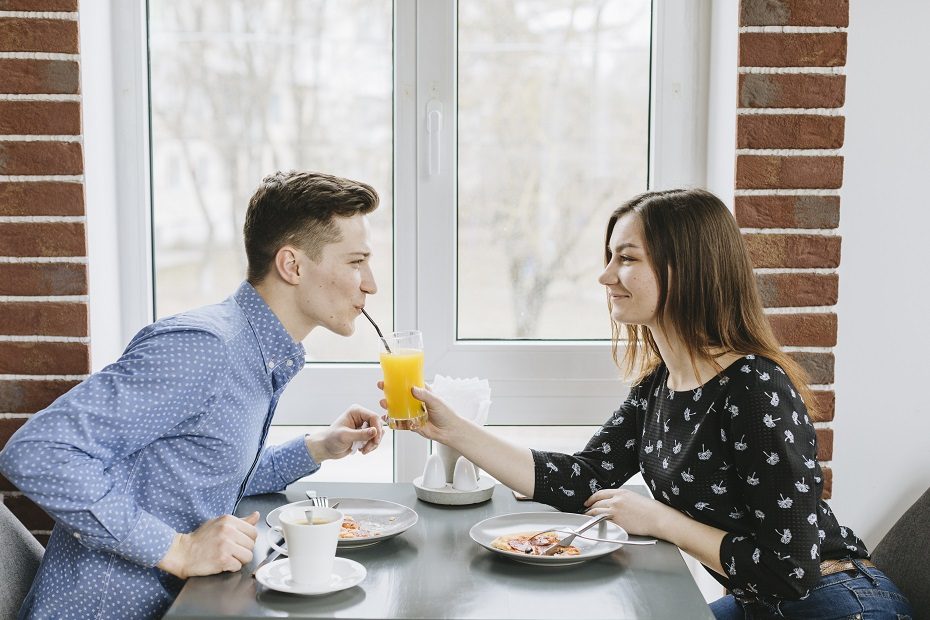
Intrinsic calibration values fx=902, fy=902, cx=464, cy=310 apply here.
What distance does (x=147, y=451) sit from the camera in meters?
1.49

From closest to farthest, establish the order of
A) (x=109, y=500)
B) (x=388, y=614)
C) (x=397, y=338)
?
(x=388, y=614) → (x=109, y=500) → (x=397, y=338)

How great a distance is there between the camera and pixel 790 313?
206cm

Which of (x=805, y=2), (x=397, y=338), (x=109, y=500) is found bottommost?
(x=109, y=500)

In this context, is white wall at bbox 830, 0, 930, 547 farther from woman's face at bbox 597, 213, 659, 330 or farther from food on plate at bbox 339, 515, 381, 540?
food on plate at bbox 339, 515, 381, 540

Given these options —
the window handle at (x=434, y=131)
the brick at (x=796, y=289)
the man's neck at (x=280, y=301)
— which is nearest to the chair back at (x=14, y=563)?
the man's neck at (x=280, y=301)

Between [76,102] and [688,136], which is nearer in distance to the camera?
[76,102]

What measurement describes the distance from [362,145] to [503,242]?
17.2 inches

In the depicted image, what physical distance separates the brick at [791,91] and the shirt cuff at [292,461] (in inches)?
48.5

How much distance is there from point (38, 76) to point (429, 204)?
3.04 feet

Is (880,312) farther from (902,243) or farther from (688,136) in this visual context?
(688,136)

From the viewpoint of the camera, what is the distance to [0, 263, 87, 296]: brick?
2.01 meters

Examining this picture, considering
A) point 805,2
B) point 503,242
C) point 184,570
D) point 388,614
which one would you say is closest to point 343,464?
point 503,242

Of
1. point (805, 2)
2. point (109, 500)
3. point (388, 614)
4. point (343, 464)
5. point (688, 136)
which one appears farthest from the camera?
point (343, 464)

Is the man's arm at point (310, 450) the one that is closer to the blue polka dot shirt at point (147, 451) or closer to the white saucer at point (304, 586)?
the blue polka dot shirt at point (147, 451)
